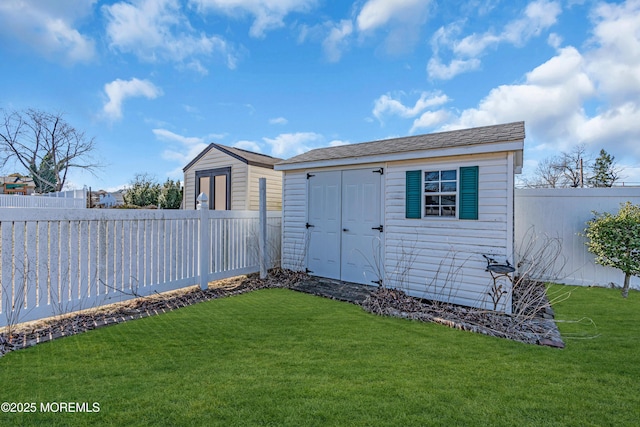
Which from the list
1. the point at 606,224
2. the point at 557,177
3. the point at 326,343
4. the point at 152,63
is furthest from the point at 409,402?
the point at 557,177

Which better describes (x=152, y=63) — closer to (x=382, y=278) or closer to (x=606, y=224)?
(x=382, y=278)

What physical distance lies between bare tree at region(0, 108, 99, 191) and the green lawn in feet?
65.4

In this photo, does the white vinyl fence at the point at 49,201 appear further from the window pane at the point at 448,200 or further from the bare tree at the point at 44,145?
the window pane at the point at 448,200

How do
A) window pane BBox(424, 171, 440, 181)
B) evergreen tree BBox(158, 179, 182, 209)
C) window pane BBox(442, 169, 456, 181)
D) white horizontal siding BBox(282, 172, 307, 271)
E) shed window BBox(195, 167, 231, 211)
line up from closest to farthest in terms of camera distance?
window pane BBox(442, 169, 456, 181)
window pane BBox(424, 171, 440, 181)
white horizontal siding BBox(282, 172, 307, 271)
shed window BBox(195, 167, 231, 211)
evergreen tree BBox(158, 179, 182, 209)

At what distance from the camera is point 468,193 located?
181 inches

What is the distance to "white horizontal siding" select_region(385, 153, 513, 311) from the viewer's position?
4.39 meters

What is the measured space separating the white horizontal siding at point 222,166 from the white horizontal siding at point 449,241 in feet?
18.9

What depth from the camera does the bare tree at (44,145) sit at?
54.5 ft

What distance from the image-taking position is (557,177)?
1991 centimetres

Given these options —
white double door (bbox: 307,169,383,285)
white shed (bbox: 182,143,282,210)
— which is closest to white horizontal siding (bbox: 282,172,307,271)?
white double door (bbox: 307,169,383,285)

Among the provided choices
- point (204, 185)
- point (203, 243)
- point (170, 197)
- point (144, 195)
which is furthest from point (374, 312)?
point (144, 195)

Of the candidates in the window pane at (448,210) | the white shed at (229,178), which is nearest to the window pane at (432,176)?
the window pane at (448,210)

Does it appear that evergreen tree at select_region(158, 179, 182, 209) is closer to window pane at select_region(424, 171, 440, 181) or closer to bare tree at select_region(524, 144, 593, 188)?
window pane at select_region(424, 171, 440, 181)

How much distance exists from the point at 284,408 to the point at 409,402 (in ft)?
2.88
